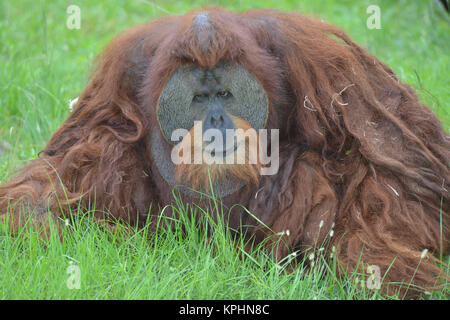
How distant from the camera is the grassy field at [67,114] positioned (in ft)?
7.81

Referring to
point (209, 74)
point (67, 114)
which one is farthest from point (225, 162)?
point (67, 114)

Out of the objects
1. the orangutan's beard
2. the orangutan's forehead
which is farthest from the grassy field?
the orangutan's forehead

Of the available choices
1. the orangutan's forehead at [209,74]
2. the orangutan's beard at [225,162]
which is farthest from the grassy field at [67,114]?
the orangutan's forehead at [209,74]

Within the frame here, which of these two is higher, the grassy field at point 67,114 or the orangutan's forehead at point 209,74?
the orangutan's forehead at point 209,74

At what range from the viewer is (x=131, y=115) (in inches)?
112

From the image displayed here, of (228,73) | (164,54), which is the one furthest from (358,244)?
(164,54)

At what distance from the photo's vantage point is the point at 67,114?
164 inches

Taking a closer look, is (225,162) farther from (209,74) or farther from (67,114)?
(67,114)

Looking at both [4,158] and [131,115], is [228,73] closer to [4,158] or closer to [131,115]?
[131,115]

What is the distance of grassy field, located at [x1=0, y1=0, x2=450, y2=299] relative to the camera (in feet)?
7.81

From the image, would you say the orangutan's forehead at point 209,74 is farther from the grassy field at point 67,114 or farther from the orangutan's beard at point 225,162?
the grassy field at point 67,114

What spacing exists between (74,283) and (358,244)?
3.43ft

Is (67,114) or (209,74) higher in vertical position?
(209,74)
